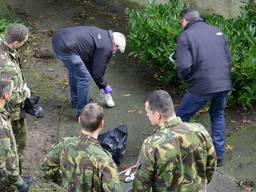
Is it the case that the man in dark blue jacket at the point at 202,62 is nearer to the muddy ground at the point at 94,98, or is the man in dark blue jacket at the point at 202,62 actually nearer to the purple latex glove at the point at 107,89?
the muddy ground at the point at 94,98

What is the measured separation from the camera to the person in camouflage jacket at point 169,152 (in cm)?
458

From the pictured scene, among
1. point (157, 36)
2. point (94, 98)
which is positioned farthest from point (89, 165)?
point (157, 36)

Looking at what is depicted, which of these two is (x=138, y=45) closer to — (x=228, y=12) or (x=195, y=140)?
(x=228, y=12)

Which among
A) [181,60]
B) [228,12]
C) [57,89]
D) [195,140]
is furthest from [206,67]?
[228,12]

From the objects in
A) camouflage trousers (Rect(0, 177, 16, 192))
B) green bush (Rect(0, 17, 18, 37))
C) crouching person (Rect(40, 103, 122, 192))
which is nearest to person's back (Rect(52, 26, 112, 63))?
camouflage trousers (Rect(0, 177, 16, 192))

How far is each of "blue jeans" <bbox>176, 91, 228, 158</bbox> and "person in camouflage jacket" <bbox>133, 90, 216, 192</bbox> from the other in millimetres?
1817

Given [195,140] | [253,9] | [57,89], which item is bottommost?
[57,89]

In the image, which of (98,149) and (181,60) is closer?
(98,149)

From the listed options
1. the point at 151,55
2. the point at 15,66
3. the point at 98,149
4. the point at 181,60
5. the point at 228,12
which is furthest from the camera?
the point at 228,12

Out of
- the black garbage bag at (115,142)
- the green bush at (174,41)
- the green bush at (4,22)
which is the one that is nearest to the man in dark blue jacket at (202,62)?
the black garbage bag at (115,142)

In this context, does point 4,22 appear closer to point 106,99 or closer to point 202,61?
point 106,99

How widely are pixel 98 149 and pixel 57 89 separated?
419 cm

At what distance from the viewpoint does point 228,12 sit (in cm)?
992

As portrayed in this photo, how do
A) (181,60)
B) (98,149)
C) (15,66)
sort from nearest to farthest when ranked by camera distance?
1. (98,149)
2. (15,66)
3. (181,60)
